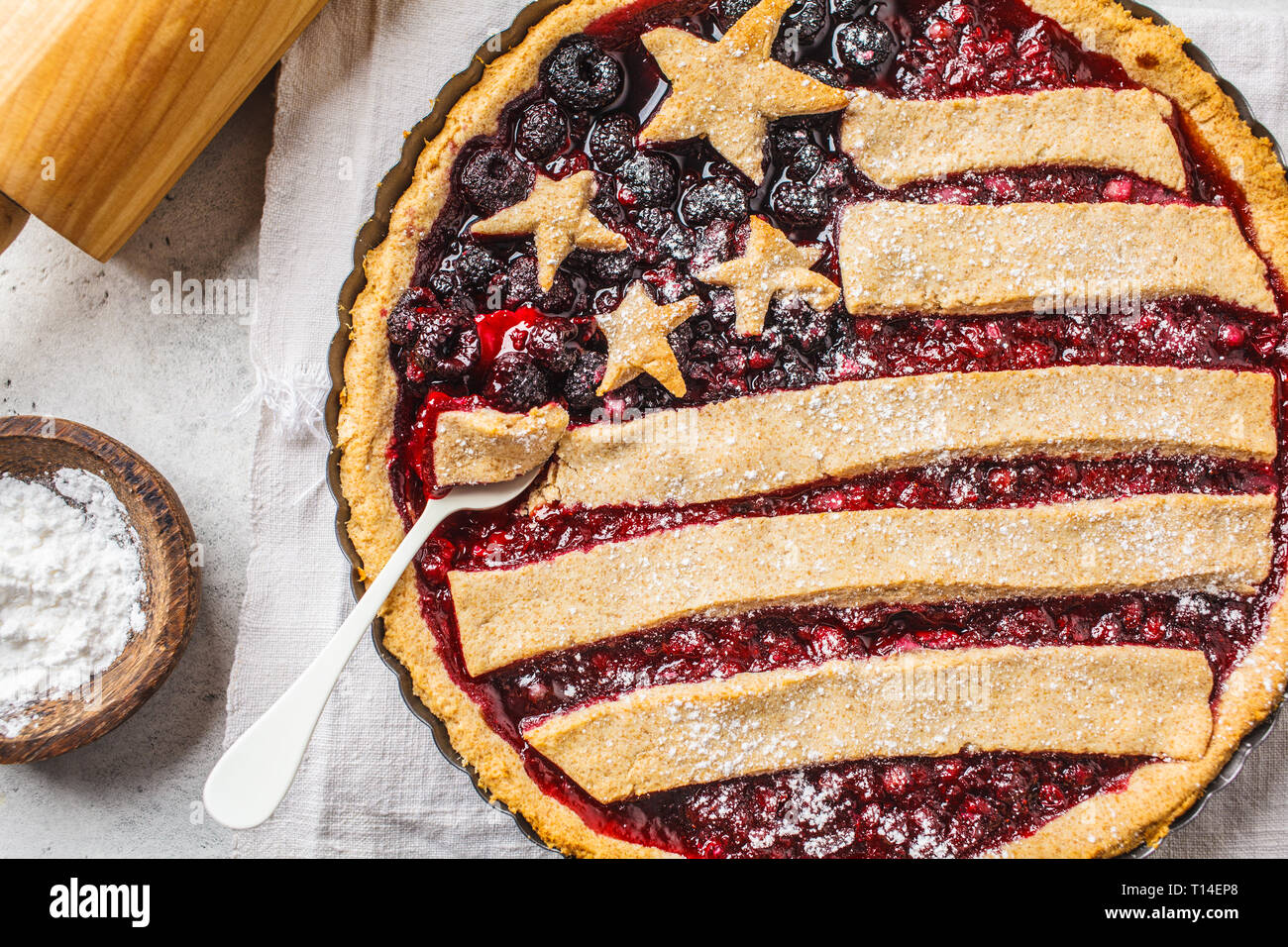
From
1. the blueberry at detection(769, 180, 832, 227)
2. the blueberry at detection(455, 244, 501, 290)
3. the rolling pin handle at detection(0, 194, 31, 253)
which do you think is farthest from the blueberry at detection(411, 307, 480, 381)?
the rolling pin handle at detection(0, 194, 31, 253)

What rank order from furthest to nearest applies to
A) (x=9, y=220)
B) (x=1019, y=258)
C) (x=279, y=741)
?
(x=9, y=220), (x=1019, y=258), (x=279, y=741)

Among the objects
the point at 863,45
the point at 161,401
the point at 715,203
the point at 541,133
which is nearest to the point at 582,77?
the point at 541,133

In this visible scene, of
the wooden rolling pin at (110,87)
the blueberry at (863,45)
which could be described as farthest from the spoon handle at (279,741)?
the blueberry at (863,45)

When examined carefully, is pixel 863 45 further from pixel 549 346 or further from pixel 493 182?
pixel 549 346

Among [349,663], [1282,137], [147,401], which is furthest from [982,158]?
[147,401]

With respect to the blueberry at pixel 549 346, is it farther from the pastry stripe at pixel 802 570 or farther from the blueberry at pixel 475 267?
the pastry stripe at pixel 802 570
